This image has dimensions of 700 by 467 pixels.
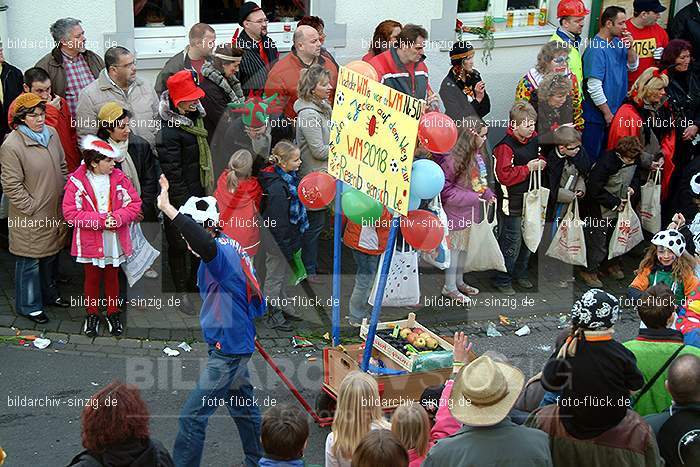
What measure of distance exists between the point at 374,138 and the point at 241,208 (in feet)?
7.45

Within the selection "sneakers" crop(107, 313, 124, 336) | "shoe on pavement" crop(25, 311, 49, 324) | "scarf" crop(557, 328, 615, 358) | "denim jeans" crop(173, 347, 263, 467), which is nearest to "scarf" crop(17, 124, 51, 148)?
"shoe on pavement" crop(25, 311, 49, 324)

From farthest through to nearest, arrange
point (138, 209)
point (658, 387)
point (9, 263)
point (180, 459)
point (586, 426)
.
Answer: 1. point (9, 263)
2. point (138, 209)
3. point (180, 459)
4. point (658, 387)
5. point (586, 426)

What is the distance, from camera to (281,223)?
29.3 feet

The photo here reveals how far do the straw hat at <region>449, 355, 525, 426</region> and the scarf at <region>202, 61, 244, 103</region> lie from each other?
16.5 feet

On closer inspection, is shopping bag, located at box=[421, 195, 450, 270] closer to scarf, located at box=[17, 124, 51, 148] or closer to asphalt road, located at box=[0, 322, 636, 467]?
asphalt road, located at box=[0, 322, 636, 467]

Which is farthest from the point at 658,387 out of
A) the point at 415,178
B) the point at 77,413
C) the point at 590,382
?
the point at 77,413

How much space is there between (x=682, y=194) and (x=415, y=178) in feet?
17.0

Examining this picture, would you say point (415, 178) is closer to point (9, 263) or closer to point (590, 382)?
point (590, 382)

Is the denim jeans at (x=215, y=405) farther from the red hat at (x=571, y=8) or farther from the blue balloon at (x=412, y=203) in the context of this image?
the red hat at (x=571, y=8)

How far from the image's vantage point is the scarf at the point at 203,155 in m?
9.05

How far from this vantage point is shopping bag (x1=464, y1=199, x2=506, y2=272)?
9.64 meters

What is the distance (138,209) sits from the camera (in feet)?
28.0

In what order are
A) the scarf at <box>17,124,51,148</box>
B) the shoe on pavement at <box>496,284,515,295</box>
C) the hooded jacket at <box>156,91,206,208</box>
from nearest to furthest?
1. the scarf at <box>17,124,51,148</box>
2. the hooded jacket at <box>156,91,206,208</box>
3. the shoe on pavement at <box>496,284,515,295</box>

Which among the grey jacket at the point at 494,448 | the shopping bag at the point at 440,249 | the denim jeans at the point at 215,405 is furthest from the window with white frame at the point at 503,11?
the grey jacket at the point at 494,448
